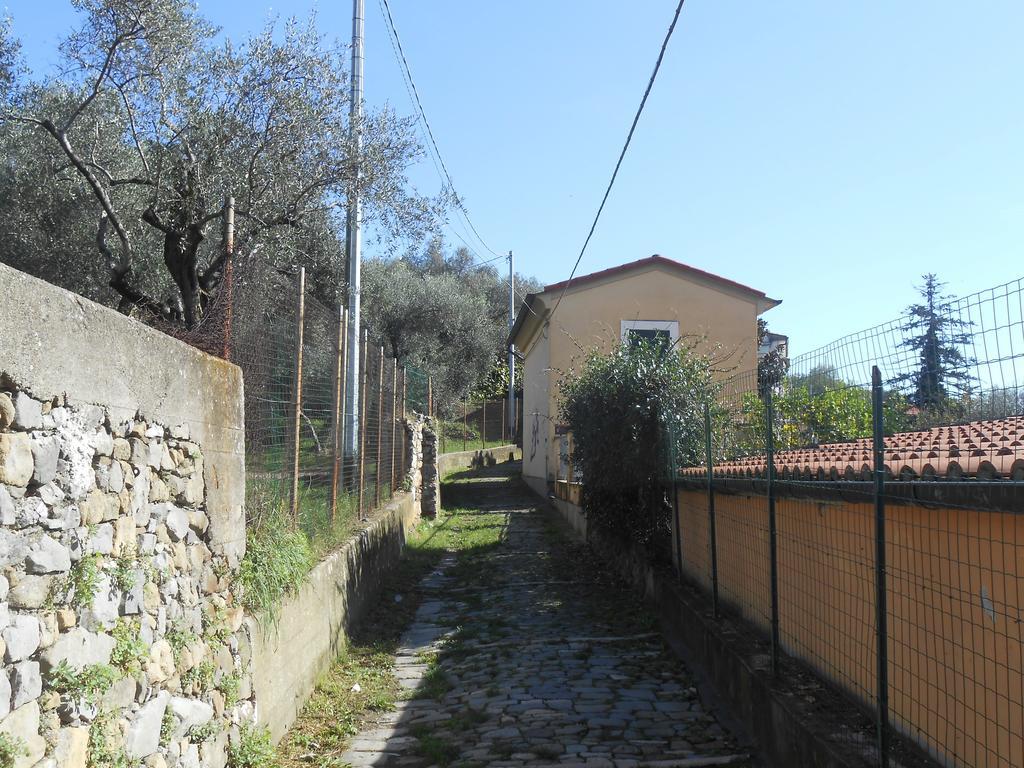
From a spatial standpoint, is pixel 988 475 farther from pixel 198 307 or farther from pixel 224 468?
pixel 198 307

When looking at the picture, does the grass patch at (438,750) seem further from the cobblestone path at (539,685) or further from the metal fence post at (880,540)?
the metal fence post at (880,540)

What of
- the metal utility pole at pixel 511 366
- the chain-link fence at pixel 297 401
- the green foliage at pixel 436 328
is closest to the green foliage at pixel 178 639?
the chain-link fence at pixel 297 401

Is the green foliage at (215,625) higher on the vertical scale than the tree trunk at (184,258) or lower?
lower

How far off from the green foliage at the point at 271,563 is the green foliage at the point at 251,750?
0.61m

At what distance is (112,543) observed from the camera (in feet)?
11.1

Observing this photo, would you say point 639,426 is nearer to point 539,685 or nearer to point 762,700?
point 539,685

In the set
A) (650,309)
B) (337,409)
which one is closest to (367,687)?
(337,409)

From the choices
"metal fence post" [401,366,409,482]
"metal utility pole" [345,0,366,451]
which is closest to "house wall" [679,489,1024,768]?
"metal utility pole" [345,0,366,451]

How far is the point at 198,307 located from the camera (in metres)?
11.0

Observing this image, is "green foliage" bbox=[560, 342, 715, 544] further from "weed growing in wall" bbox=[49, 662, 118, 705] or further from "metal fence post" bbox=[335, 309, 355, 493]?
"weed growing in wall" bbox=[49, 662, 118, 705]

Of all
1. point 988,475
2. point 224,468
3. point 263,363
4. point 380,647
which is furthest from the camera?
point 380,647

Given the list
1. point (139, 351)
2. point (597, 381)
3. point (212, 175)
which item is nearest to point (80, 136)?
point (212, 175)

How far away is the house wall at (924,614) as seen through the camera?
3414 millimetres

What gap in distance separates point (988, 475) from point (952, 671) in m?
1.05
